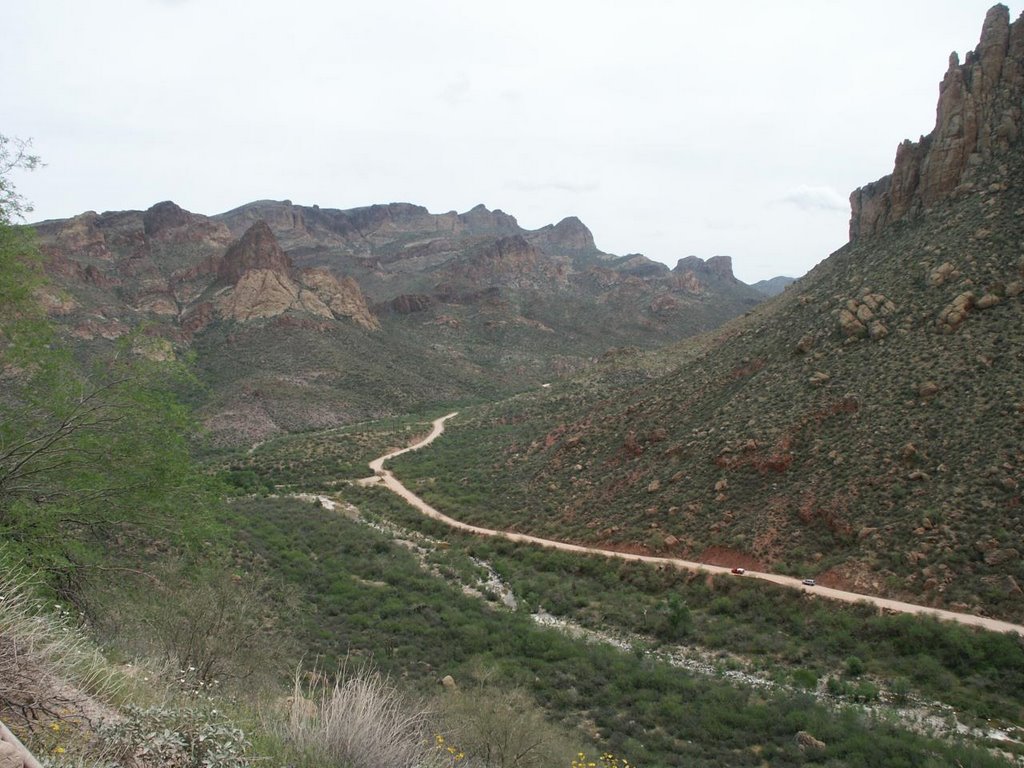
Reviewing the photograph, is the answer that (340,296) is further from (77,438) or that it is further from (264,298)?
(77,438)

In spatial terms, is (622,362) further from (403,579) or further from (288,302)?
(288,302)

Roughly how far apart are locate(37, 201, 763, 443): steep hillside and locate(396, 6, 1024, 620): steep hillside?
27.5 m

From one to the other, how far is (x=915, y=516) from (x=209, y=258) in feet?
304

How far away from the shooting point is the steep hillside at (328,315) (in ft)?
205

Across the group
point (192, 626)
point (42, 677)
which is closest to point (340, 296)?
point (192, 626)

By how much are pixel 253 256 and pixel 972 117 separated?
77.3m

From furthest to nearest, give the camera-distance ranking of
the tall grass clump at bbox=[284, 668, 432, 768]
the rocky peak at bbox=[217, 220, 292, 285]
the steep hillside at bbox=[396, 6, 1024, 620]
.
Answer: the rocky peak at bbox=[217, 220, 292, 285], the steep hillside at bbox=[396, 6, 1024, 620], the tall grass clump at bbox=[284, 668, 432, 768]

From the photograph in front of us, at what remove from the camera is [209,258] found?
292 feet

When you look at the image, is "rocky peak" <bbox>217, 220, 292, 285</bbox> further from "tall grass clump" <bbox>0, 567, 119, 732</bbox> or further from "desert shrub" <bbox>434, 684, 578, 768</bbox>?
"tall grass clump" <bbox>0, 567, 119, 732</bbox>

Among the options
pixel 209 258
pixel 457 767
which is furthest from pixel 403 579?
pixel 209 258

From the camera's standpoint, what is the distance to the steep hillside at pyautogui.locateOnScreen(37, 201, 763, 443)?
62469 millimetres

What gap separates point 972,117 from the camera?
29.5 m

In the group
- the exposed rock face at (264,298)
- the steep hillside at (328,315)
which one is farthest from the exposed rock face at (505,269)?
the exposed rock face at (264,298)

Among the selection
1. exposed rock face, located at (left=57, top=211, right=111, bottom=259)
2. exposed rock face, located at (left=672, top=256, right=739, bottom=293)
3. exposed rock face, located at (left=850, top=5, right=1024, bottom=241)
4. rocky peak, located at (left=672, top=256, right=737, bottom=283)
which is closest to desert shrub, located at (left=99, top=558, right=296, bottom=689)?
exposed rock face, located at (left=850, top=5, right=1024, bottom=241)
